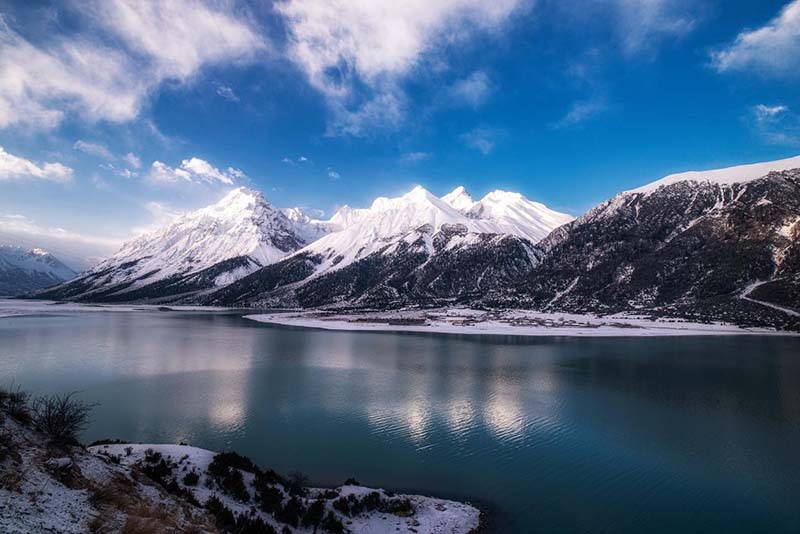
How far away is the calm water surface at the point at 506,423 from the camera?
65.7 ft

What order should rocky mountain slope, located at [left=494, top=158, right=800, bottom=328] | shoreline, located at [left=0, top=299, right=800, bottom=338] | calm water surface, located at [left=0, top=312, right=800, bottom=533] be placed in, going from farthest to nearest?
rocky mountain slope, located at [left=494, top=158, right=800, bottom=328], shoreline, located at [left=0, top=299, right=800, bottom=338], calm water surface, located at [left=0, top=312, right=800, bottom=533]

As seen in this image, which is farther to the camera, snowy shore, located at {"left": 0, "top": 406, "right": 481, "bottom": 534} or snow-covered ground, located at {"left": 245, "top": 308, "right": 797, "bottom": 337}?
snow-covered ground, located at {"left": 245, "top": 308, "right": 797, "bottom": 337}

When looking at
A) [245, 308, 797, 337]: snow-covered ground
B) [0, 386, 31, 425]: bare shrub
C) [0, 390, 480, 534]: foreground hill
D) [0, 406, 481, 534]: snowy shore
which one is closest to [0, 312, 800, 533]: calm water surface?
[0, 406, 481, 534]: snowy shore

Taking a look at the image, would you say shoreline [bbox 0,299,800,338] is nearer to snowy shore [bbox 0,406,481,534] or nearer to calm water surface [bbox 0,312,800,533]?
calm water surface [bbox 0,312,800,533]

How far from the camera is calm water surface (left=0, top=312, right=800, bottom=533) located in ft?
65.7

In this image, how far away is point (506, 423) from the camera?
31.0m

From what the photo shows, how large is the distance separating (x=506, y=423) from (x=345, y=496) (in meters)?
16.2

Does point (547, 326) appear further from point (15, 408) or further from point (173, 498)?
point (15, 408)

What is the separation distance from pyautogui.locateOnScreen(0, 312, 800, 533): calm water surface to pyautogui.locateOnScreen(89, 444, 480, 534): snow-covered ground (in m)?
1.78

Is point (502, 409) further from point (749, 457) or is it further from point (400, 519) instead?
point (400, 519)

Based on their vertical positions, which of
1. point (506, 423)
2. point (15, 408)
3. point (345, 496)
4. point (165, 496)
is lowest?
point (506, 423)

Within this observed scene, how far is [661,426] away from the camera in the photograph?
30.7 metres

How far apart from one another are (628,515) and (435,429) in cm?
1328

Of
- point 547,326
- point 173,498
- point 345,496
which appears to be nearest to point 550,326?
point 547,326
